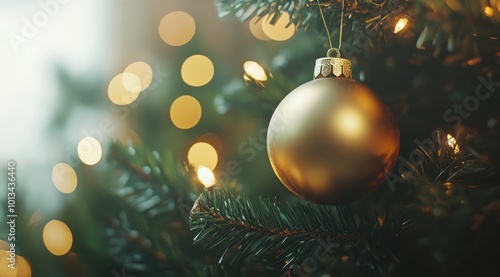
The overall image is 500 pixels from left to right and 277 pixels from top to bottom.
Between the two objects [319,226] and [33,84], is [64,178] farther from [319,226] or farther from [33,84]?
[319,226]

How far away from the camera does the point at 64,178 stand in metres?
0.88

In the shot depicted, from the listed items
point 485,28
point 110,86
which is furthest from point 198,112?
point 485,28

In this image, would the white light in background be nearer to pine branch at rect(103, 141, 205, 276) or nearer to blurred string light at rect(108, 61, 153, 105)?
blurred string light at rect(108, 61, 153, 105)

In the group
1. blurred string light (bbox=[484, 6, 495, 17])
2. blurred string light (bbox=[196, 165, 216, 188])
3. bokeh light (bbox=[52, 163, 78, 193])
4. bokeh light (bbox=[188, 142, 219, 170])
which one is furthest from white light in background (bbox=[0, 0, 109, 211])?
blurred string light (bbox=[484, 6, 495, 17])

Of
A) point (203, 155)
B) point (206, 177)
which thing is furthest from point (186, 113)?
point (206, 177)

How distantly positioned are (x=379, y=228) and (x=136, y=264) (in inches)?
12.2

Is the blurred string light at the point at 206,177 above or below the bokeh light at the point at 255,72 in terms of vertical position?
below

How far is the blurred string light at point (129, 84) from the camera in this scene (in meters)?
0.93

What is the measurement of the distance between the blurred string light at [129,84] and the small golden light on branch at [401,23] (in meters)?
0.55

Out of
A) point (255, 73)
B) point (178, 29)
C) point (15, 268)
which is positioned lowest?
point (15, 268)

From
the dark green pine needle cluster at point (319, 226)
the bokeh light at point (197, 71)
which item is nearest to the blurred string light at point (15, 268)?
the dark green pine needle cluster at point (319, 226)

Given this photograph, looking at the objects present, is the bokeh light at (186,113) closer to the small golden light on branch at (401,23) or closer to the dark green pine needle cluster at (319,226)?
the dark green pine needle cluster at (319,226)

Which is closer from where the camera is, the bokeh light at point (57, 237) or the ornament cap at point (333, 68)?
the ornament cap at point (333, 68)

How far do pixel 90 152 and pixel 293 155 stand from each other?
55cm
